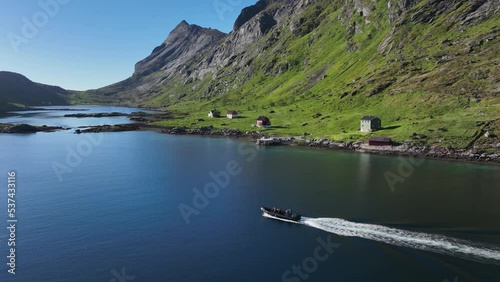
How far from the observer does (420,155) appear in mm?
141750

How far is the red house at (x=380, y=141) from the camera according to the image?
153350 mm

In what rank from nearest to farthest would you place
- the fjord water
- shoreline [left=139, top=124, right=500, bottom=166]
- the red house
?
the fjord water < shoreline [left=139, top=124, right=500, bottom=166] < the red house

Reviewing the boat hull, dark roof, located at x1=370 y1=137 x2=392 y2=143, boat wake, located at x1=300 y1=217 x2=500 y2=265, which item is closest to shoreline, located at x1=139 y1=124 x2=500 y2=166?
dark roof, located at x1=370 y1=137 x2=392 y2=143

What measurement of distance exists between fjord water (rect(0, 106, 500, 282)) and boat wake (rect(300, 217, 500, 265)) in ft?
0.68

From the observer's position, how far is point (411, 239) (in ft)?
220

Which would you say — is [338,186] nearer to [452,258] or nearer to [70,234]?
[452,258]

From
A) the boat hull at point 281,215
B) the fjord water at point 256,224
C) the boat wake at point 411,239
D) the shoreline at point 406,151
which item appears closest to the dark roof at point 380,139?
the shoreline at point 406,151

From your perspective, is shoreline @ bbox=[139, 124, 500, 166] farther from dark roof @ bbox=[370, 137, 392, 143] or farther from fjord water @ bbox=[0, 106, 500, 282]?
fjord water @ bbox=[0, 106, 500, 282]

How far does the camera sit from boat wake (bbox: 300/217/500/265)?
61312 mm

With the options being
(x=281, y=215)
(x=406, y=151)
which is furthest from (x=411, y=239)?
(x=406, y=151)

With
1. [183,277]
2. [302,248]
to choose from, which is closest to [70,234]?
[183,277]

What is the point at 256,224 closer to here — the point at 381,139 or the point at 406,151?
the point at 406,151

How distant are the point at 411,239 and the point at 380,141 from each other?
302 ft

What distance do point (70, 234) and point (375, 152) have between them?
118778 millimetres
